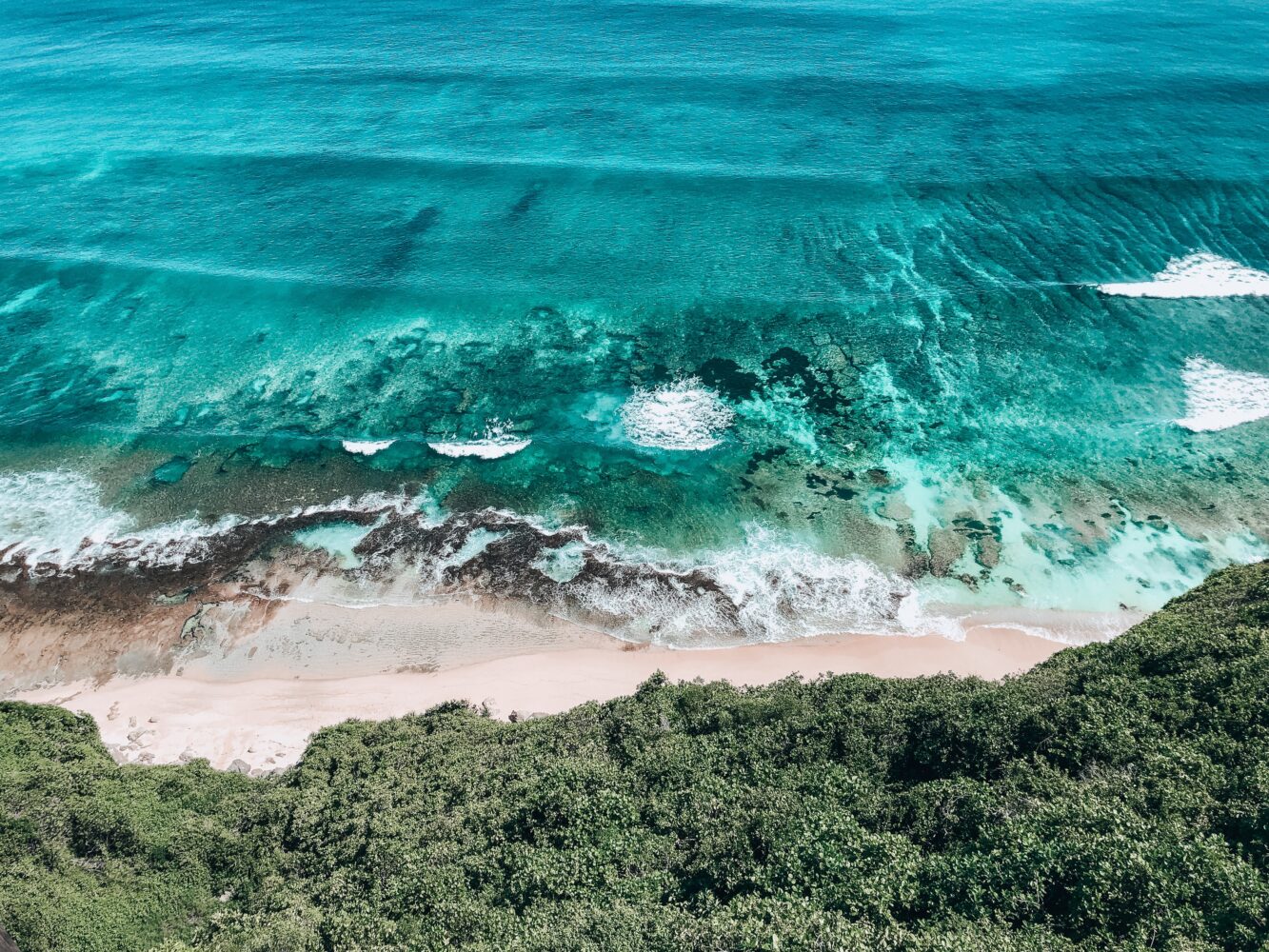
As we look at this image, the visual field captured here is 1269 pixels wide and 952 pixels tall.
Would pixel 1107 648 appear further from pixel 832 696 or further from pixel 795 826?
pixel 795 826

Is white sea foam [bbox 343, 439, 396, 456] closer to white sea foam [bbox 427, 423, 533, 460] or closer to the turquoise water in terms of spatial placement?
the turquoise water

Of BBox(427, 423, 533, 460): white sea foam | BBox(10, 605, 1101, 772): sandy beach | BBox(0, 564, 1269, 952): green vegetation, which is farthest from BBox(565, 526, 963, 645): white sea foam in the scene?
BBox(427, 423, 533, 460): white sea foam

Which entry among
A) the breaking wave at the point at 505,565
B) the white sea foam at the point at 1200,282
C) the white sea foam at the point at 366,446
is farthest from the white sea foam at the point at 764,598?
the white sea foam at the point at 1200,282

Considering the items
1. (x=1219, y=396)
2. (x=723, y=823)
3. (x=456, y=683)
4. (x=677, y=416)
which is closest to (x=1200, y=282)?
(x=1219, y=396)

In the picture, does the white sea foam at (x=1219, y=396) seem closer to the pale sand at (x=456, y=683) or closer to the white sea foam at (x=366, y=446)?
the pale sand at (x=456, y=683)

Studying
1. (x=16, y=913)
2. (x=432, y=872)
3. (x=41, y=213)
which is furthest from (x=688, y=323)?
(x=41, y=213)

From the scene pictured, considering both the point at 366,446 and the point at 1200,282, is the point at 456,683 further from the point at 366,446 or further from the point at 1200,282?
the point at 1200,282
